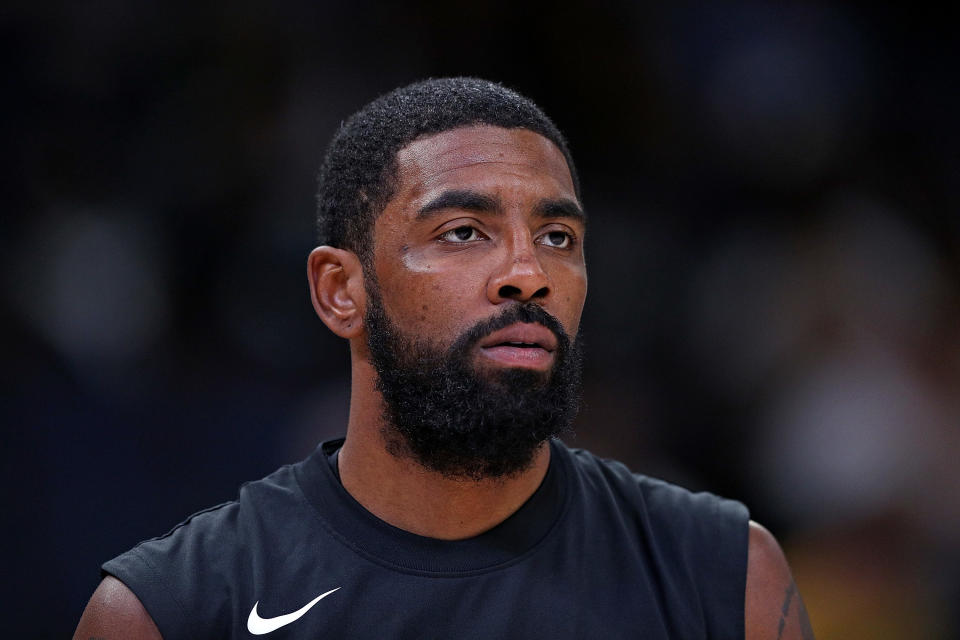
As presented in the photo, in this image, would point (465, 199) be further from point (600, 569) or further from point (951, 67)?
point (951, 67)

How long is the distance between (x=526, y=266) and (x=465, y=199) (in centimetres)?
23

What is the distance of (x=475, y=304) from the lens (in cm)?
244

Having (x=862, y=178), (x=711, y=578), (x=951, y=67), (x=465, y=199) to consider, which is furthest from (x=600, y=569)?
(x=951, y=67)

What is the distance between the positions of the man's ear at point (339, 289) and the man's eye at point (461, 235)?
29 cm

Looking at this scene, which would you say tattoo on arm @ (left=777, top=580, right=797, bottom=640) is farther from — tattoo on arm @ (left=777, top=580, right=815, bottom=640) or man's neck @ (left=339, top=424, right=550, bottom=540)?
man's neck @ (left=339, top=424, right=550, bottom=540)

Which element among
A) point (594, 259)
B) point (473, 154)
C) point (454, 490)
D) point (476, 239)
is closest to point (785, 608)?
point (454, 490)

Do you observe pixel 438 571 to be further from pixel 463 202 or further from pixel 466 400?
pixel 463 202

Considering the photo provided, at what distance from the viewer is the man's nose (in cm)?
243

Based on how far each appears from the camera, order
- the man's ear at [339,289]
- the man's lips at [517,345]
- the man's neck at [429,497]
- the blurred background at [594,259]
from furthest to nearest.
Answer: the blurred background at [594,259] → the man's ear at [339,289] → the man's neck at [429,497] → the man's lips at [517,345]

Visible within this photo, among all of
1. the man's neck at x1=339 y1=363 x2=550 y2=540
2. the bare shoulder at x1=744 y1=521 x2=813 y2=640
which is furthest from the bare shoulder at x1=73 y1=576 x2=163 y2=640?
the bare shoulder at x1=744 y1=521 x2=813 y2=640

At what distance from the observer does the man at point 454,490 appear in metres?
2.41

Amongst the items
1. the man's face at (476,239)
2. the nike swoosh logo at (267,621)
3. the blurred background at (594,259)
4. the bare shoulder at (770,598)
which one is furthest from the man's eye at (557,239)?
the blurred background at (594,259)

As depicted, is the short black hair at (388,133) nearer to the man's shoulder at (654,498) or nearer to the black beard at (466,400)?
the black beard at (466,400)

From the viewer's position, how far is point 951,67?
17.8 ft
